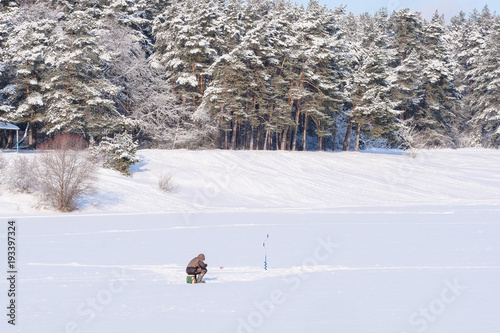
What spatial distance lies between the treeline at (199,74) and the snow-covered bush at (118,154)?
376 centimetres

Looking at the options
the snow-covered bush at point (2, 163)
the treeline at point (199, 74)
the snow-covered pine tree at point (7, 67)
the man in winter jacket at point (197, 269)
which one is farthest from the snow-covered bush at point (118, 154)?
the man in winter jacket at point (197, 269)

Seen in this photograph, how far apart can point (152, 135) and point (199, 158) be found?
25.9 ft

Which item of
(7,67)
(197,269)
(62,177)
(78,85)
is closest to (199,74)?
(78,85)

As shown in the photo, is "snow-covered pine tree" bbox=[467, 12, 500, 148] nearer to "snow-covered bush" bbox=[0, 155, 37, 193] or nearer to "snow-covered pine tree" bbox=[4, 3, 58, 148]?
"snow-covered pine tree" bbox=[4, 3, 58, 148]

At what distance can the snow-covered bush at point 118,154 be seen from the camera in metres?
31.0

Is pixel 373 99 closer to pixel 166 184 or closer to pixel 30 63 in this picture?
pixel 166 184

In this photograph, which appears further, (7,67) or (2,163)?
(7,67)

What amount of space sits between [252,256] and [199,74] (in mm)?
30344

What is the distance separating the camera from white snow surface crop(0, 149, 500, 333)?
8516 millimetres

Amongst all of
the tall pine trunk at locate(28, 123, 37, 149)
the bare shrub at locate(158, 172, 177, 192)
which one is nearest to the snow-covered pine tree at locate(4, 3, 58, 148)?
the tall pine trunk at locate(28, 123, 37, 149)

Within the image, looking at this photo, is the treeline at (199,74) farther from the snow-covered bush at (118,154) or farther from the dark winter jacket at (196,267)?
the dark winter jacket at (196,267)

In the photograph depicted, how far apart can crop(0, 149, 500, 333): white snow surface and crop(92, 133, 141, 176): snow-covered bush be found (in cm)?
67

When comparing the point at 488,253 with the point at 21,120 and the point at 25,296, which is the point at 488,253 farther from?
the point at 21,120

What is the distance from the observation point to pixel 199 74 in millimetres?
42312
